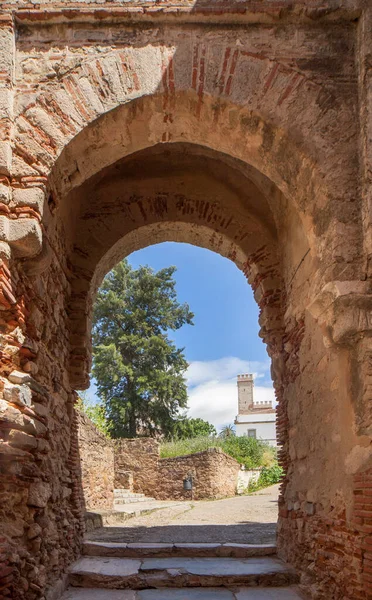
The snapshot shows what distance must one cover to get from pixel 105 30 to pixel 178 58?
63 centimetres

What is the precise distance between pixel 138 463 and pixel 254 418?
28.1 metres

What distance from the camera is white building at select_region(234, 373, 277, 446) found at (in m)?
44.2

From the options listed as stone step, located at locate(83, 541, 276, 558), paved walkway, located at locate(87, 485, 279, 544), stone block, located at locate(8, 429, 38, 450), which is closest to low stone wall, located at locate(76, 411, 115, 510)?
paved walkway, located at locate(87, 485, 279, 544)

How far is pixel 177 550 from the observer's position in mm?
5562

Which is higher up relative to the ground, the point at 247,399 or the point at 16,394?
the point at 247,399

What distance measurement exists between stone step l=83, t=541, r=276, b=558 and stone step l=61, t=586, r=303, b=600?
2.72ft

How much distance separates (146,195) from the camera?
640cm

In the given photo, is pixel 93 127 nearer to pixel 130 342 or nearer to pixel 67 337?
pixel 67 337

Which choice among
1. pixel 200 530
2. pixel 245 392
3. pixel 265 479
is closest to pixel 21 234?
pixel 200 530

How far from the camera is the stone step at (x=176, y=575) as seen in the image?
4723 mm

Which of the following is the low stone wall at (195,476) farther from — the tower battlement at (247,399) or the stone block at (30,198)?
the tower battlement at (247,399)

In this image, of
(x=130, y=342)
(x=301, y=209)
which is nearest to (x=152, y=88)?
(x=301, y=209)

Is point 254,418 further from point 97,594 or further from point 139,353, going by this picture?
point 97,594

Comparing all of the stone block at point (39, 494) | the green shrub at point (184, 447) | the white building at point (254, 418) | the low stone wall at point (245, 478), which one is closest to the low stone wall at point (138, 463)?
the green shrub at point (184, 447)
